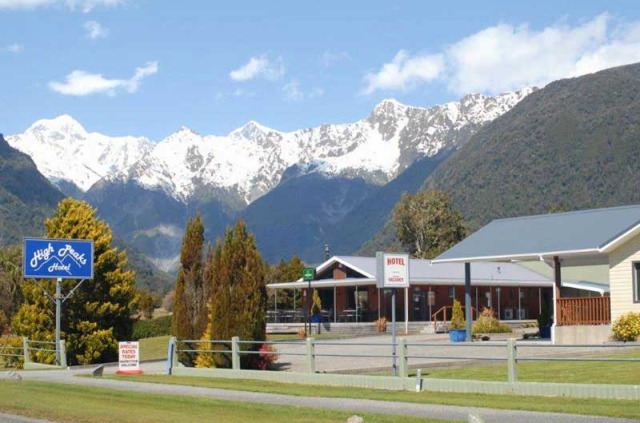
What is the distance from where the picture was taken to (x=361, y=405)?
17547 millimetres

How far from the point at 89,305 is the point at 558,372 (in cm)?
1812

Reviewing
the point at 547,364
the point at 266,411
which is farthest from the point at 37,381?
the point at 547,364

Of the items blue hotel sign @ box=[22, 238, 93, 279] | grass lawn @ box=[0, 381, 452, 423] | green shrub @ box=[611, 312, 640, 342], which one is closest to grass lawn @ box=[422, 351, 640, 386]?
green shrub @ box=[611, 312, 640, 342]

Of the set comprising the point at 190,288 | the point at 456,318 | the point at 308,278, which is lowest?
the point at 456,318

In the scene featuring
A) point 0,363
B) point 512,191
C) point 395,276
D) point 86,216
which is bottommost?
point 0,363

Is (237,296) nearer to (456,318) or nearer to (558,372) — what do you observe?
(558,372)

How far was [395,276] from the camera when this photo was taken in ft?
74.5

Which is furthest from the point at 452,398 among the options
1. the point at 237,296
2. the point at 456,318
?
the point at 456,318

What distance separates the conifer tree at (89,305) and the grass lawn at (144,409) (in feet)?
42.6

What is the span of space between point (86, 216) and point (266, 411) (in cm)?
2093

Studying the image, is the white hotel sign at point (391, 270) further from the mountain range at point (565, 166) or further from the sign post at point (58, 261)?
the mountain range at point (565, 166)

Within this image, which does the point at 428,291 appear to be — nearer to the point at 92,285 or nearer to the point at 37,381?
the point at 92,285

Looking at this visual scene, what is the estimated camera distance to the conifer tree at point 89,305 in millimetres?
34438

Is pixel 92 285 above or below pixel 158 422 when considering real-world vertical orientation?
above
